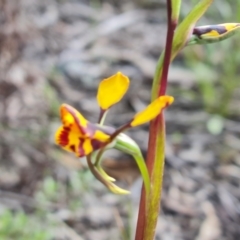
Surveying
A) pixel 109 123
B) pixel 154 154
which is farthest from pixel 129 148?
pixel 109 123

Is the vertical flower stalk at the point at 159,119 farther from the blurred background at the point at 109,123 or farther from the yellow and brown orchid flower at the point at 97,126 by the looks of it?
the blurred background at the point at 109,123

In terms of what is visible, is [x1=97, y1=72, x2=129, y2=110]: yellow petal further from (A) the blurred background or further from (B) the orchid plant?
(A) the blurred background

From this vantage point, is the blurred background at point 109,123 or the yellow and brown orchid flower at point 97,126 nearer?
the yellow and brown orchid flower at point 97,126

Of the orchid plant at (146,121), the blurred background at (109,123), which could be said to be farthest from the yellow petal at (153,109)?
the blurred background at (109,123)

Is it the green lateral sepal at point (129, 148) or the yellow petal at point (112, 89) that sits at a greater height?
the yellow petal at point (112, 89)

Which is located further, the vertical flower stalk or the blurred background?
the blurred background

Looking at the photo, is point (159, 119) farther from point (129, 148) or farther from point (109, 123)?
point (109, 123)

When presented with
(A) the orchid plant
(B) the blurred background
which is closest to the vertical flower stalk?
(A) the orchid plant
